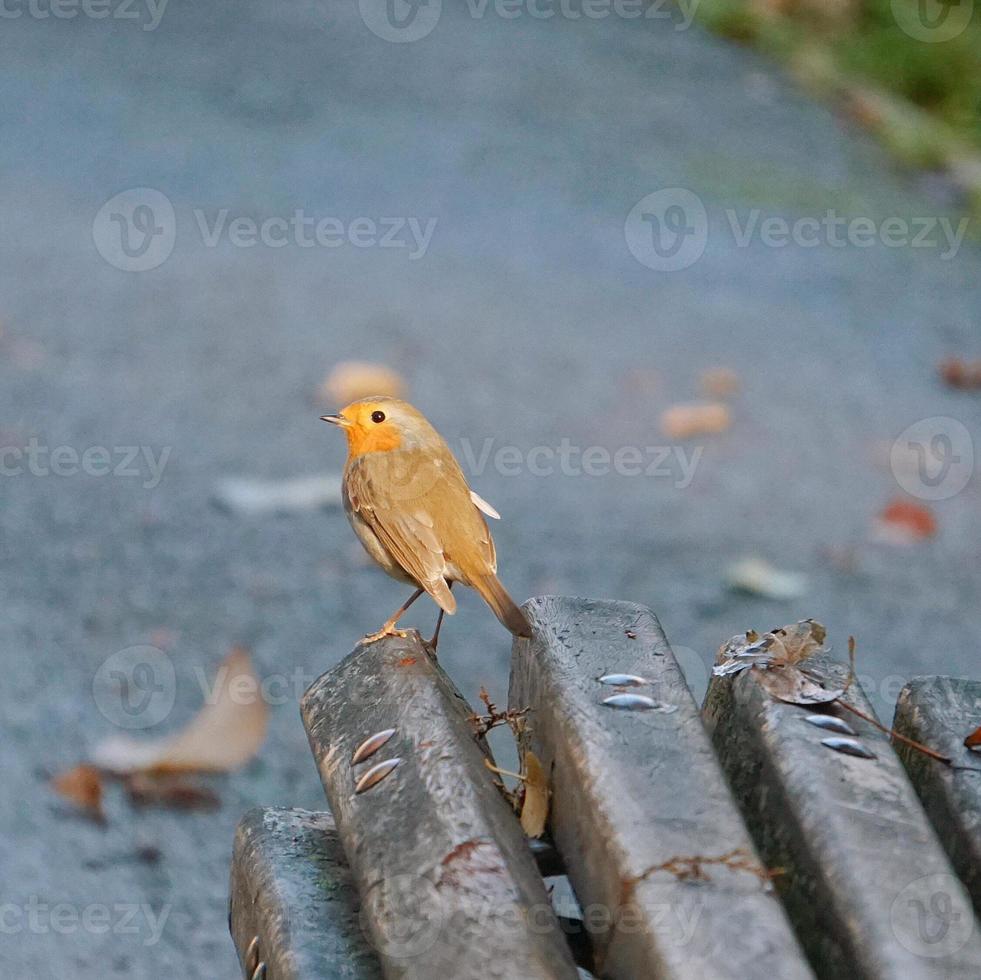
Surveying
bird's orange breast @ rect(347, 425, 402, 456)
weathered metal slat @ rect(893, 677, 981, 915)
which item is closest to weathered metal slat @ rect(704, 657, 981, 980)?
weathered metal slat @ rect(893, 677, 981, 915)

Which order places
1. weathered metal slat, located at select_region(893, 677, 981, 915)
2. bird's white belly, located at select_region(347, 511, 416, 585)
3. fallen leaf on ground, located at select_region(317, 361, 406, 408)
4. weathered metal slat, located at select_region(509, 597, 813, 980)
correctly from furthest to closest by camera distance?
1. fallen leaf on ground, located at select_region(317, 361, 406, 408)
2. bird's white belly, located at select_region(347, 511, 416, 585)
3. weathered metal slat, located at select_region(893, 677, 981, 915)
4. weathered metal slat, located at select_region(509, 597, 813, 980)

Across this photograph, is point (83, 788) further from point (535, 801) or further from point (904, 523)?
point (904, 523)

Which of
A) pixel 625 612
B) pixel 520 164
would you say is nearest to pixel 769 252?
pixel 520 164

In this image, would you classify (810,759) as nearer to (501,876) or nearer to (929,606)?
(501,876)

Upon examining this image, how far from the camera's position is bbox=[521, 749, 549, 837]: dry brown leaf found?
63.8 inches

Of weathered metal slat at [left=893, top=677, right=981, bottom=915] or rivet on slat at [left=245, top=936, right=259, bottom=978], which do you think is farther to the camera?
rivet on slat at [left=245, top=936, right=259, bottom=978]

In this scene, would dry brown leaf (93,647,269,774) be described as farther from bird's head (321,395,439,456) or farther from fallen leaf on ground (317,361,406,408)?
fallen leaf on ground (317,361,406,408)

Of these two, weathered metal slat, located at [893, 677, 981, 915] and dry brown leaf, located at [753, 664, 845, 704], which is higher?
dry brown leaf, located at [753, 664, 845, 704]

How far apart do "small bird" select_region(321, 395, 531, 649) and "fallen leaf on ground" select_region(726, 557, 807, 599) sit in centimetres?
205

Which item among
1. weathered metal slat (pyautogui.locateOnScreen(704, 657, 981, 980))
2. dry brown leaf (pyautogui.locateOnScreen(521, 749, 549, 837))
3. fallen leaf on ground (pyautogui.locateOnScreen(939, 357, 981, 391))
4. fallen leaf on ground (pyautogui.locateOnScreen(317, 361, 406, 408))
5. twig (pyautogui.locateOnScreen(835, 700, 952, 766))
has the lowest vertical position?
weathered metal slat (pyautogui.locateOnScreen(704, 657, 981, 980))

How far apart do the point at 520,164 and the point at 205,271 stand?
2.14m

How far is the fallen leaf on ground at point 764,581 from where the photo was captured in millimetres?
4477

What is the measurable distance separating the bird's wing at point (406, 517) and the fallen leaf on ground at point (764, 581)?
2.13 metres

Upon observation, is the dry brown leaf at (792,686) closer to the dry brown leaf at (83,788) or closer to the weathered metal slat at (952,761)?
the weathered metal slat at (952,761)
